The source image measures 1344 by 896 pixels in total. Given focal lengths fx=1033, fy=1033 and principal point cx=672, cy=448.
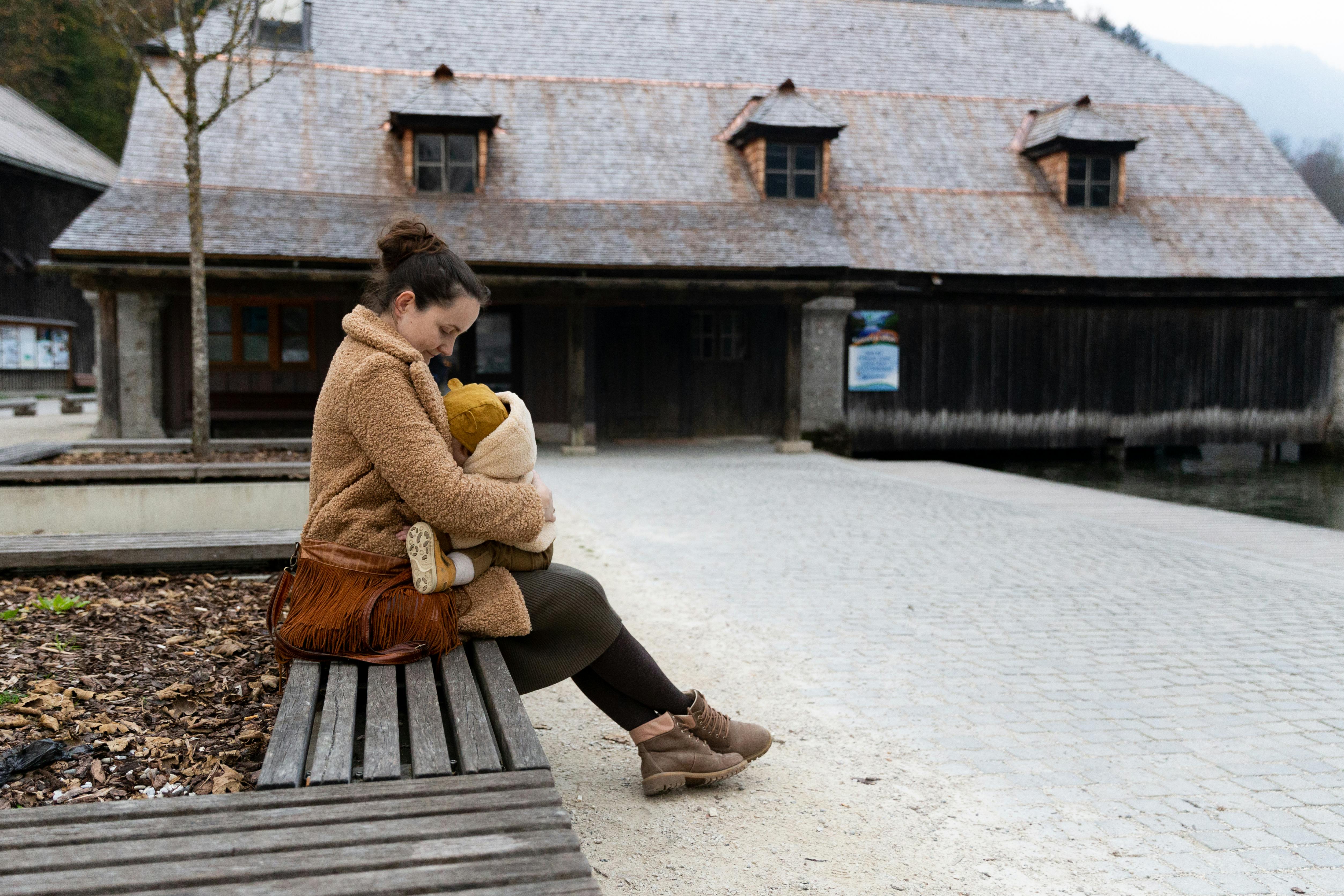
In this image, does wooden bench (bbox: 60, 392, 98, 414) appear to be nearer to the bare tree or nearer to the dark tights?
the bare tree

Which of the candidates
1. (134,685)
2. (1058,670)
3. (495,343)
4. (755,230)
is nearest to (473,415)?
(134,685)

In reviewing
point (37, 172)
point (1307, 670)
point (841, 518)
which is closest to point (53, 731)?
point (1307, 670)

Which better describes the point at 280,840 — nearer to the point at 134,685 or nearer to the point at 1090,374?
Answer: the point at 134,685

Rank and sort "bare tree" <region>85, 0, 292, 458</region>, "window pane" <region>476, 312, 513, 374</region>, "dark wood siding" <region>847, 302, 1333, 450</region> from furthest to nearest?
"dark wood siding" <region>847, 302, 1333, 450</region>, "window pane" <region>476, 312, 513, 374</region>, "bare tree" <region>85, 0, 292, 458</region>

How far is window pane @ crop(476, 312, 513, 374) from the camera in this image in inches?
663

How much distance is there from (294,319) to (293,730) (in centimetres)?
1460

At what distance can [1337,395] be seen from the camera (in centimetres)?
1819

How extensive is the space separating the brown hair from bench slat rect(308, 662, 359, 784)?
0.97 m

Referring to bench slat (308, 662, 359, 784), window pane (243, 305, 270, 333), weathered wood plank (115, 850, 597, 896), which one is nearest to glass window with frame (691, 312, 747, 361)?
window pane (243, 305, 270, 333)

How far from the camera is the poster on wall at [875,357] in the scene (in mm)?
16906

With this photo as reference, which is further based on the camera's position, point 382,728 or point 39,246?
point 39,246

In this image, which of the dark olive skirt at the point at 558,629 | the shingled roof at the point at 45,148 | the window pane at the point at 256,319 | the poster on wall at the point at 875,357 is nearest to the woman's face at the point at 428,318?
the dark olive skirt at the point at 558,629

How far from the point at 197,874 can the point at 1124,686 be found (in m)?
3.89

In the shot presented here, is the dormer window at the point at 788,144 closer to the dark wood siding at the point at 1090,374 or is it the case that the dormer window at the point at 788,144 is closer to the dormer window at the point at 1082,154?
the dark wood siding at the point at 1090,374
